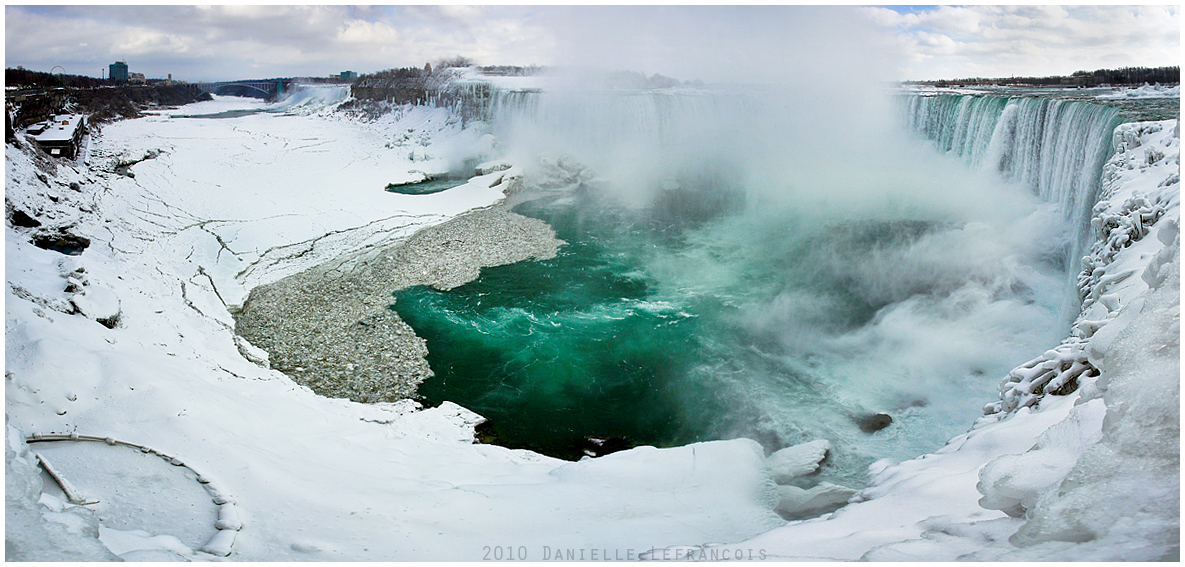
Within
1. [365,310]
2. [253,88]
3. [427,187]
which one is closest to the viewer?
[365,310]

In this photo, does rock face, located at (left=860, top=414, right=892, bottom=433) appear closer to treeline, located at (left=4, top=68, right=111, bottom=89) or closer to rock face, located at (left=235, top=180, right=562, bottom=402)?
rock face, located at (left=235, top=180, right=562, bottom=402)

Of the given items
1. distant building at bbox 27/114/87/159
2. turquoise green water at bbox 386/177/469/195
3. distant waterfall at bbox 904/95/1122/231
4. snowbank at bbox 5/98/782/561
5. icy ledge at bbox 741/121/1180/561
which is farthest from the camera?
turquoise green water at bbox 386/177/469/195

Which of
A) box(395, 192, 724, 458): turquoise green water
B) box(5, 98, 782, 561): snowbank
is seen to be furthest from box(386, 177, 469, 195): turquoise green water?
box(5, 98, 782, 561): snowbank

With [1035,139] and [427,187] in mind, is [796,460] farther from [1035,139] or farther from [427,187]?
[427,187]

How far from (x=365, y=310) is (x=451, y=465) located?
5.41 meters

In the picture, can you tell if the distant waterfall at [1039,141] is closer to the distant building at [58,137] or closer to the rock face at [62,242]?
the rock face at [62,242]

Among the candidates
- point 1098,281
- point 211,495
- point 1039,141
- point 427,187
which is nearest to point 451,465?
point 211,495

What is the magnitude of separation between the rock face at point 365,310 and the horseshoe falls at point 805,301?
440mm

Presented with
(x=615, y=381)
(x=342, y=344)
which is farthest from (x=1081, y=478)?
(x=342, y=344)

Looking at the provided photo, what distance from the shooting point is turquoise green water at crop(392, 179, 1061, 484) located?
775 centimetres

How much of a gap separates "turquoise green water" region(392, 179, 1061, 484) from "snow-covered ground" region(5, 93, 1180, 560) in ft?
3.65

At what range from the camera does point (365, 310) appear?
1081cm

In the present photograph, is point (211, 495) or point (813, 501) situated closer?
point (211, 495)

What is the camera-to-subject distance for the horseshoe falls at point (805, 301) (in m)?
7.93
